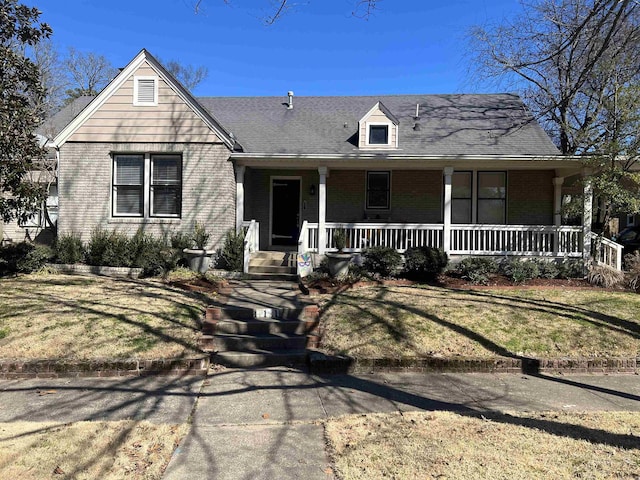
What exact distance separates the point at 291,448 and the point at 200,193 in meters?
9.48

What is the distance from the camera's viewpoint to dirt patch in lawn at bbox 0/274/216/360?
6.26 meters

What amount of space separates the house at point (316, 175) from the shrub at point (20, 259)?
184cm

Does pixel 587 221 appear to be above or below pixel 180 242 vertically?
above

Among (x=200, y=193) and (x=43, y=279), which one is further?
(x=200, y=193)

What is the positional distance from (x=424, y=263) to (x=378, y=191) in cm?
416

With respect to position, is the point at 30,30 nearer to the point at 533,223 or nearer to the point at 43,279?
the point at 43,279

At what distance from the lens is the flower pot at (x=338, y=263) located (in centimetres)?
1058

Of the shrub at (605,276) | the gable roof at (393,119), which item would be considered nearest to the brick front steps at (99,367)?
the gable roof at (393,119)

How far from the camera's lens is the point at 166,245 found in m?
11.8

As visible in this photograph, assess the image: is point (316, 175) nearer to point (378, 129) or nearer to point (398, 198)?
point (378, 129)

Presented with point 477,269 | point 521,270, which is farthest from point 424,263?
point 521,270

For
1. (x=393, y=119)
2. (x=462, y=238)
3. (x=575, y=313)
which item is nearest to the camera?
(x=575, y=313)

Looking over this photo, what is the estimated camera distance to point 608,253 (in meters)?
12.1

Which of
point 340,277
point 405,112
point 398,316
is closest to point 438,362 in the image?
point 398,316
